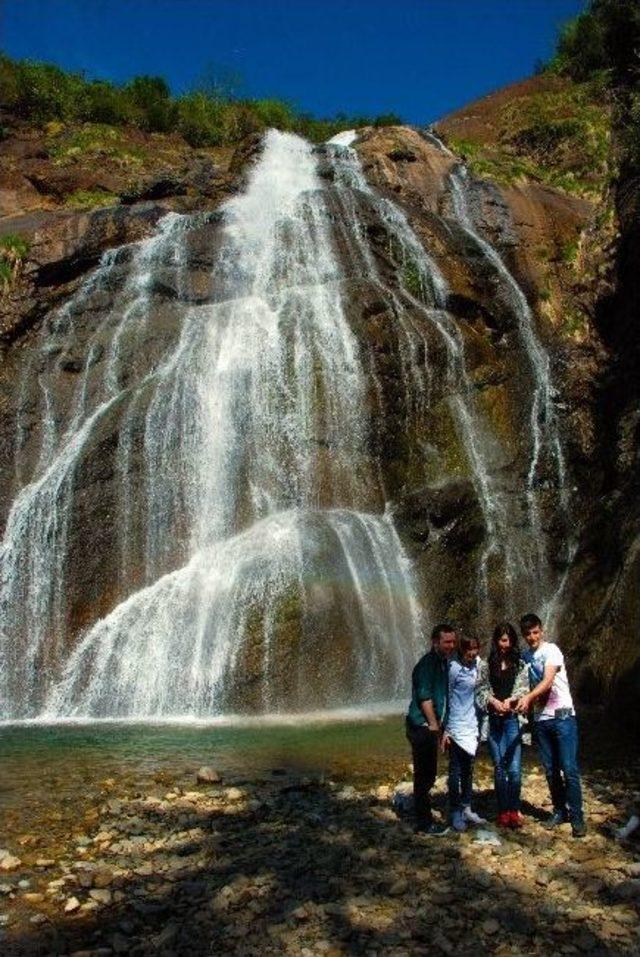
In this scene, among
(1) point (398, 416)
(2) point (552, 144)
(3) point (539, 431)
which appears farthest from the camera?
(2) point (552, 144)

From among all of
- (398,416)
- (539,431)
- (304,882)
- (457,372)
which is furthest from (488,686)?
(457,372)

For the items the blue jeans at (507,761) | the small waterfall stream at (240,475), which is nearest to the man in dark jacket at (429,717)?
the blue jeans at (507,761)

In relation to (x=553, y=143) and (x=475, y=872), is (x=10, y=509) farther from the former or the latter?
(x=553, y=143)

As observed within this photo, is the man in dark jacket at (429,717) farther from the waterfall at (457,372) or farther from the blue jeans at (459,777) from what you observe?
the waterfall at (457,372)

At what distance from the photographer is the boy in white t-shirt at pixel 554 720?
24.4 ft

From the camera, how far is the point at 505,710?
754cm

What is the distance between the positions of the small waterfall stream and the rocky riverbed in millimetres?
6512

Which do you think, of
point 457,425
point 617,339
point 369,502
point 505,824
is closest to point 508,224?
point 617,339

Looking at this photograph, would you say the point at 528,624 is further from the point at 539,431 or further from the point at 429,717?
the point at 539,431

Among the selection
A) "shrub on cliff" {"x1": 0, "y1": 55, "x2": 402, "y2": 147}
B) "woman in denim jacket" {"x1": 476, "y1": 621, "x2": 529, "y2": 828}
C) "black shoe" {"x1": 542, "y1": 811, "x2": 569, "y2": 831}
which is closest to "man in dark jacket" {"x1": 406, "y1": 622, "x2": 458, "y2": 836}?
"woman in denim jacket" {"x1": 476, "y1": 621, "x2": 529, "y2": 828}

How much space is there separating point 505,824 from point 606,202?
24182 mm

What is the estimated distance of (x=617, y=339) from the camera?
22.8m

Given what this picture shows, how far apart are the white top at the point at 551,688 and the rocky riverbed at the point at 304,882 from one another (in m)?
1.05

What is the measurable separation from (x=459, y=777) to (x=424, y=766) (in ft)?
1.24
